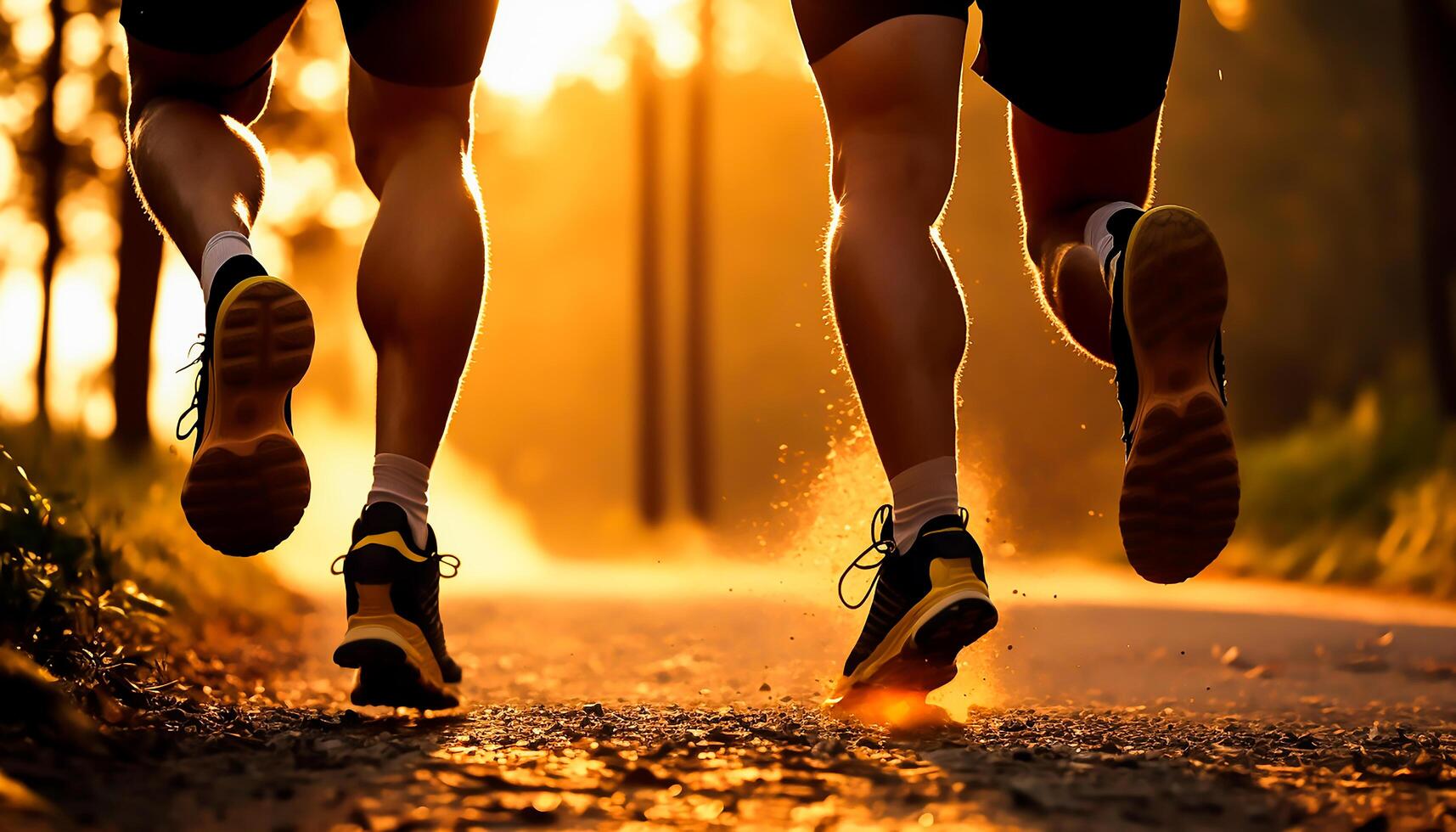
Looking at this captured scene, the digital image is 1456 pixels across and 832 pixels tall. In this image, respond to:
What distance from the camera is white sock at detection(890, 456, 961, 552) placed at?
87.8 inches

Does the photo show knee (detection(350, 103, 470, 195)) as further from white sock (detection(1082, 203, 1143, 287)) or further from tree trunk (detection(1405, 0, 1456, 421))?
tree trunk (detection(1405, 0, 1456, 421))

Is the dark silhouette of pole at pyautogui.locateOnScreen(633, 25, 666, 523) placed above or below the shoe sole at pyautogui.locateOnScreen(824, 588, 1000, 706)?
above

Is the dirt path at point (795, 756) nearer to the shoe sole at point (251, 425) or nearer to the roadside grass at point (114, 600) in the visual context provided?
the roadside grass at point (114, 600)

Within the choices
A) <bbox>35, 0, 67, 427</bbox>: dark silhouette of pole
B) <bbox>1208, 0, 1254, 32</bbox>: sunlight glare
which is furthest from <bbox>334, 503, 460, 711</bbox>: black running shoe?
<bbox>1208, 0, 1254, 32</bbox>: sunlight glare

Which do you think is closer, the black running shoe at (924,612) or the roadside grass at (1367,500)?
the black running shoe at (924,612)

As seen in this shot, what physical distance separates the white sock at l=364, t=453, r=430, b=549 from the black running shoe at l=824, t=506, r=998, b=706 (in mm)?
780

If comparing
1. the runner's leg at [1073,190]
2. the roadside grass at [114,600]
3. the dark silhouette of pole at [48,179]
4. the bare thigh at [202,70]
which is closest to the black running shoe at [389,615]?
the roadside grass at [114,600]

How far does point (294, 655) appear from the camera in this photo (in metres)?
4.11

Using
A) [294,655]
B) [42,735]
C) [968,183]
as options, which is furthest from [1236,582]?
[968,183]

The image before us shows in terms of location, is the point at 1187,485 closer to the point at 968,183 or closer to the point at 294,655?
the point at 294,655

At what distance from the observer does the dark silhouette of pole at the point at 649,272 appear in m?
16.5

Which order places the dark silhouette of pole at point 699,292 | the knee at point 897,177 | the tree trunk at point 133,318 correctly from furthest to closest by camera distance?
the dark silhouette of pole at point 699,292
the tree trunk at point 133,318
the knee at point 897,177

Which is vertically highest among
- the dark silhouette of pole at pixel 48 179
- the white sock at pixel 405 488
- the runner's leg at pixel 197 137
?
the dark silhouette of pole at pixel 48 179

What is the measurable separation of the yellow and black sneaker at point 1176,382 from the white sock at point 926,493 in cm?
27
